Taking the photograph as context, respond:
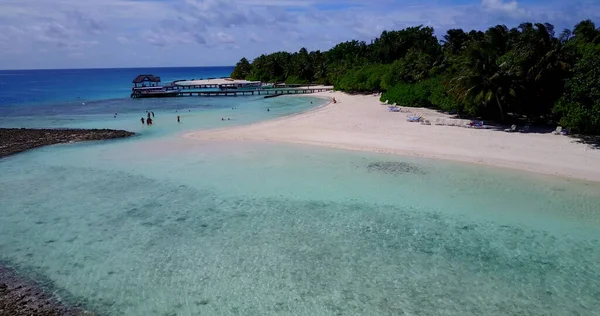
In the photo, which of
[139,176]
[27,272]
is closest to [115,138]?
[139,176]

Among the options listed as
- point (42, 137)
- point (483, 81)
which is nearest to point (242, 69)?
point (42, 137)

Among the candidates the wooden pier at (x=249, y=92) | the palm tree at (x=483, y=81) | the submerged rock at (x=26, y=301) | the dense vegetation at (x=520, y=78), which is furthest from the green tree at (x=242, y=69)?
the submerged rock at (x=26, y=301)

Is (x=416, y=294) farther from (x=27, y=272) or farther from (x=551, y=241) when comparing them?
(x=27, y=272)

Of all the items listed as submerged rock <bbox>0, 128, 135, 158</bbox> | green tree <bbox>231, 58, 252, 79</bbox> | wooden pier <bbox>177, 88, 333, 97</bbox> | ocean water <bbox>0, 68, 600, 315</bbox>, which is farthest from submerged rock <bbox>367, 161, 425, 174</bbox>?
green tree <bbox>231, 58, 252, 79</bbox>

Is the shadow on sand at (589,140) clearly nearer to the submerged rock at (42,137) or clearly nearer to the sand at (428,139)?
the sand at (428,139)

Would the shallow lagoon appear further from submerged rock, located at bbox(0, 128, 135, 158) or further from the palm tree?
the palm tree

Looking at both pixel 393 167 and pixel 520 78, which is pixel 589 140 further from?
pixel 393 167

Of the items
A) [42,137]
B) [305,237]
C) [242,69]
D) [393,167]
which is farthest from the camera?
[242,69]
